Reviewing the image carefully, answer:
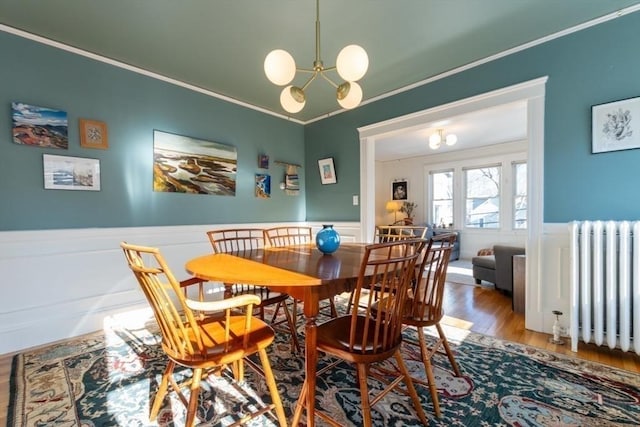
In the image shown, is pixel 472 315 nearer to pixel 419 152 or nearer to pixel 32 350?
pixel 32 350

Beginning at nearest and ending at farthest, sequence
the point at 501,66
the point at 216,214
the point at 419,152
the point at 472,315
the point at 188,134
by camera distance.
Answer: the point at 501,66 → the point at 472,315 → the point at 188,134 → the point at 216,214 → the point at 419,152

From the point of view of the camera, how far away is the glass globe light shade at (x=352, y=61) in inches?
62.5

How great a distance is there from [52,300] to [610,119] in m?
4.60

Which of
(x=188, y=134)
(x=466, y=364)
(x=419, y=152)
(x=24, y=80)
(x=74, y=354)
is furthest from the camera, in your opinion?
(x=419, y=152)

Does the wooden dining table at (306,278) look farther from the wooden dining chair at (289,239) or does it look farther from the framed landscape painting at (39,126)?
the framed landscape painting at (39,126)

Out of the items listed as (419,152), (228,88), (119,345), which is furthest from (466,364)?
(419,152)

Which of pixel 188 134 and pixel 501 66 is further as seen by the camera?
pixel 188 134

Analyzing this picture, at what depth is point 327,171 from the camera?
4121 mm

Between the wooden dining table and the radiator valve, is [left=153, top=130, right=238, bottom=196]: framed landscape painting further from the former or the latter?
the radiator valve

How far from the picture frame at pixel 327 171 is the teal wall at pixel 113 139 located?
0.90 m

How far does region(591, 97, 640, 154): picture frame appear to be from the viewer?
2.03m

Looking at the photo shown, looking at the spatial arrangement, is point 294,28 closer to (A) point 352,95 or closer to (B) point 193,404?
(A) point 352,95

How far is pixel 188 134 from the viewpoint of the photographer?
3178 millimetres

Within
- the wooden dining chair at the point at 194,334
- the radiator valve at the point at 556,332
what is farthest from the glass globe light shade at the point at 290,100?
the radiator valve at the point at 556,332
